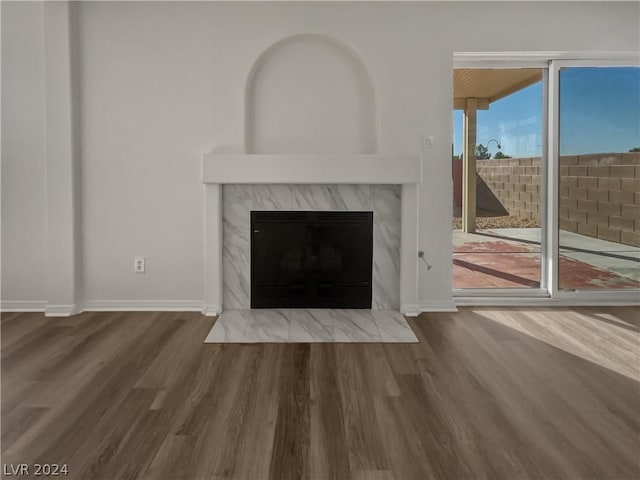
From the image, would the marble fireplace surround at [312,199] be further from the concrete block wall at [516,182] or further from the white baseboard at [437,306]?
the concrete block wall at [516,182]

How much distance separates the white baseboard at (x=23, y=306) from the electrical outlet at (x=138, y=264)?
0.80 meters

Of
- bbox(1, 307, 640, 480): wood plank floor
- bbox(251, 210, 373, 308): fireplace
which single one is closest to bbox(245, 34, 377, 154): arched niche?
bbox(251, 210, 373, 308): fireplace

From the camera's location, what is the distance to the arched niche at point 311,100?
180 inches

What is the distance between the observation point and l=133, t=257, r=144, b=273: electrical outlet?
4586 millimetres

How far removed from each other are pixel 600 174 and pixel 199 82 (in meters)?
3.45

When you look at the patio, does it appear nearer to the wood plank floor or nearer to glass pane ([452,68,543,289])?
glass pane ([452,68,543,289])

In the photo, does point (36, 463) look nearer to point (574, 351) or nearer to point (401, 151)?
point (574, 351)

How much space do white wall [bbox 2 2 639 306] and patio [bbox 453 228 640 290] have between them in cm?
49

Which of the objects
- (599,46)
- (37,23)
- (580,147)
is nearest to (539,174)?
(580,147)

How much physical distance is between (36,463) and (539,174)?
14.0ft

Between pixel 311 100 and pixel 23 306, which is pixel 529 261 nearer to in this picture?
pixel 311 100

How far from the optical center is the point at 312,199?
4.62 metres

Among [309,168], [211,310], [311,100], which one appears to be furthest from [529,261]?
[211,310]

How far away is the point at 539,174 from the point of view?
190 inches
